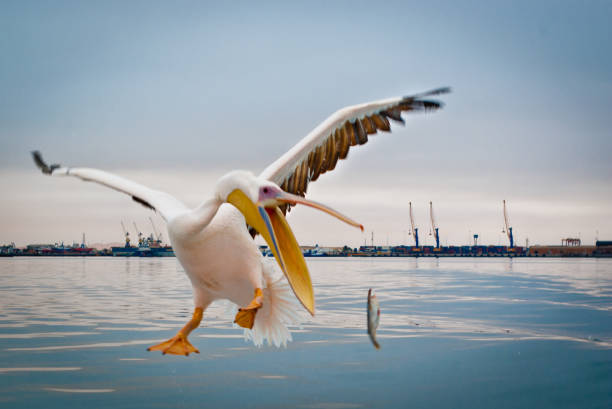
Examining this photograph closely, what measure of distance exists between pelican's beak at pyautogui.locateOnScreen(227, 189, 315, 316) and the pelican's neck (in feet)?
0.46

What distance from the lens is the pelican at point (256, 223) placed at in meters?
4.76

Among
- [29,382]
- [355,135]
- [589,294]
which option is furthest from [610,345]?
[589,294]

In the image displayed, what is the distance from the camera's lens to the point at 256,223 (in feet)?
15.8

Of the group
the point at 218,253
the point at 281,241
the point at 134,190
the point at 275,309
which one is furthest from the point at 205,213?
the point at 275,309

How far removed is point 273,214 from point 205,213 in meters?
0.61

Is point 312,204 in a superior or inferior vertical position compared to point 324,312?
superior

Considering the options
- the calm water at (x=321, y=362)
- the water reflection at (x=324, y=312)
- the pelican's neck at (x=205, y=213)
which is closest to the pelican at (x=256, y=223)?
the pelican's neck at (x=205, y=213)

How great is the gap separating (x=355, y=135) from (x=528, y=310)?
9.95 m

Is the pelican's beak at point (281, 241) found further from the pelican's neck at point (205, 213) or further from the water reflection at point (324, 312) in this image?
the water reflection at point (324, 312)

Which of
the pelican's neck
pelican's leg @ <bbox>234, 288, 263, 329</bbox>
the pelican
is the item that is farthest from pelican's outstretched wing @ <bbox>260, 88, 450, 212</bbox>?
pelican's leg @ <bbox>234, 288, 263, 329</bbox>

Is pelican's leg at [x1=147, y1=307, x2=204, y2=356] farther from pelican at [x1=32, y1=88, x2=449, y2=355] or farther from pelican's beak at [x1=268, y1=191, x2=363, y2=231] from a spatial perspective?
pelican's beak at [x1=268, y1=191, x2=363, y2=231]

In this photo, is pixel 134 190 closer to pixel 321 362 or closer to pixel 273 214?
pixel 273 214

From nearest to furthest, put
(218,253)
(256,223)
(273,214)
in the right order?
(256,223) < (273,214) < (218,253)

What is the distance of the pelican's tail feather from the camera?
6520 mm
